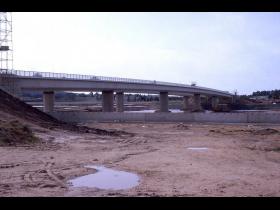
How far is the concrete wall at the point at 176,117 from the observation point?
5648cm

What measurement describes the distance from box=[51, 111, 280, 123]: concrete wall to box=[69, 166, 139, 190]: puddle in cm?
4041

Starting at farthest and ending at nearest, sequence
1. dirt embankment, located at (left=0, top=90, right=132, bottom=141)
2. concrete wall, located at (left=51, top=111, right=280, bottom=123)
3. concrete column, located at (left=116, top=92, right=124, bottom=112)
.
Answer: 1. concrete column, located at (left=116, top=92, right=124, bottom=112)
2. concrete wall, located at (left=51, top=111, right=280, bottom=123)
3. dirt embankment, located at (left=0, top=90, right=132, bottom=141)

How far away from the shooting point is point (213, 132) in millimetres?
45125

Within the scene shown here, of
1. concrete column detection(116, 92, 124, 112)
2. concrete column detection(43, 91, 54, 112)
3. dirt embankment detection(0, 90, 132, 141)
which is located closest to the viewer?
dirt embankment detection(0, 90, 132, 141)

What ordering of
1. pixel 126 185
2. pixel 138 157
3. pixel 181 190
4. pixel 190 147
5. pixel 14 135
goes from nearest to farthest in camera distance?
pixel 181 190 < pixel 126 185 < pixel 138 157 < pixel 190 147 < pixel 14 135

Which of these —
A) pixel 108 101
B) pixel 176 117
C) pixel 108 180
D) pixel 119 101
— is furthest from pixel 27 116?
pixel 119 101

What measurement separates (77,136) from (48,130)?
3616 millimetres

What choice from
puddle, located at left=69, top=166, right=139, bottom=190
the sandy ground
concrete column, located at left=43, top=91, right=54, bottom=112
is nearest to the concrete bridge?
concrete column, located at left=43, top=91, right=54, bottom=112

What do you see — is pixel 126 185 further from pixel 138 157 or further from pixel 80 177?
pixel 138 157

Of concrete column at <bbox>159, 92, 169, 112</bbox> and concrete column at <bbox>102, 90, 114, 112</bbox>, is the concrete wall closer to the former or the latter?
concrete column at <bbox>102, 90, 114, 112</bbox>

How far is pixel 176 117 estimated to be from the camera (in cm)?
6175

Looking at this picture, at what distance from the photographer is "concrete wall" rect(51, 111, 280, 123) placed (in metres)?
56.5

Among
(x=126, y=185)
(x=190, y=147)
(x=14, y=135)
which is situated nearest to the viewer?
(x=126, y=185)
